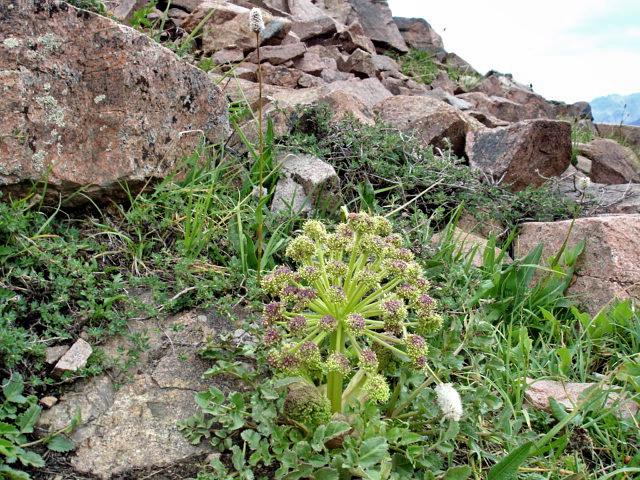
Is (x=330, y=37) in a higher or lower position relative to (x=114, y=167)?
higher

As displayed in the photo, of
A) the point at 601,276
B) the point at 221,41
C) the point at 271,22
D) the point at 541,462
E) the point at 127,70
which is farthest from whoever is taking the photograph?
the point at 271,22

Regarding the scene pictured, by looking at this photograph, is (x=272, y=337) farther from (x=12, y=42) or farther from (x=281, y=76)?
(x=281, y=76)

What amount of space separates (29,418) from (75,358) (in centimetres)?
32

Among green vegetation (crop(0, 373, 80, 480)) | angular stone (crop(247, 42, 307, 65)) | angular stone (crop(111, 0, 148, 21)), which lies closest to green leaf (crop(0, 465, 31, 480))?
green vegetation (crop(0, 373, 80, 480))

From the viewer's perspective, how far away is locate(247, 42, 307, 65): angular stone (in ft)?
23.6

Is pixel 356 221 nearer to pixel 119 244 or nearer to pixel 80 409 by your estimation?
pixel 80 409

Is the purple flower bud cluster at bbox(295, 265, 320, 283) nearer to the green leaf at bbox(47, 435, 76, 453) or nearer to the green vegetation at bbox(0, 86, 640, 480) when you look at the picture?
the green vegetation at bbox(0, 86, 640, 480)

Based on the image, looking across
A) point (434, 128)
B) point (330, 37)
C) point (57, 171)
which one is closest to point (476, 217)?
point (434, 128)

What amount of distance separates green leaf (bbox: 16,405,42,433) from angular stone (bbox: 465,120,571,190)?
13.0 ft

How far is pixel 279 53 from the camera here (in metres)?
7.28

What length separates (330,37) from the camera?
30.0ft

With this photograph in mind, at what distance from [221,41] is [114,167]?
440 cm

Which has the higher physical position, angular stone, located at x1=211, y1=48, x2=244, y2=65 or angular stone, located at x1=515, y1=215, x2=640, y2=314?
angular stone, located at x1=211, y1=48, x2=244, y2=65

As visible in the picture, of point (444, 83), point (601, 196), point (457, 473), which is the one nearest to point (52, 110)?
point (457, 473)
